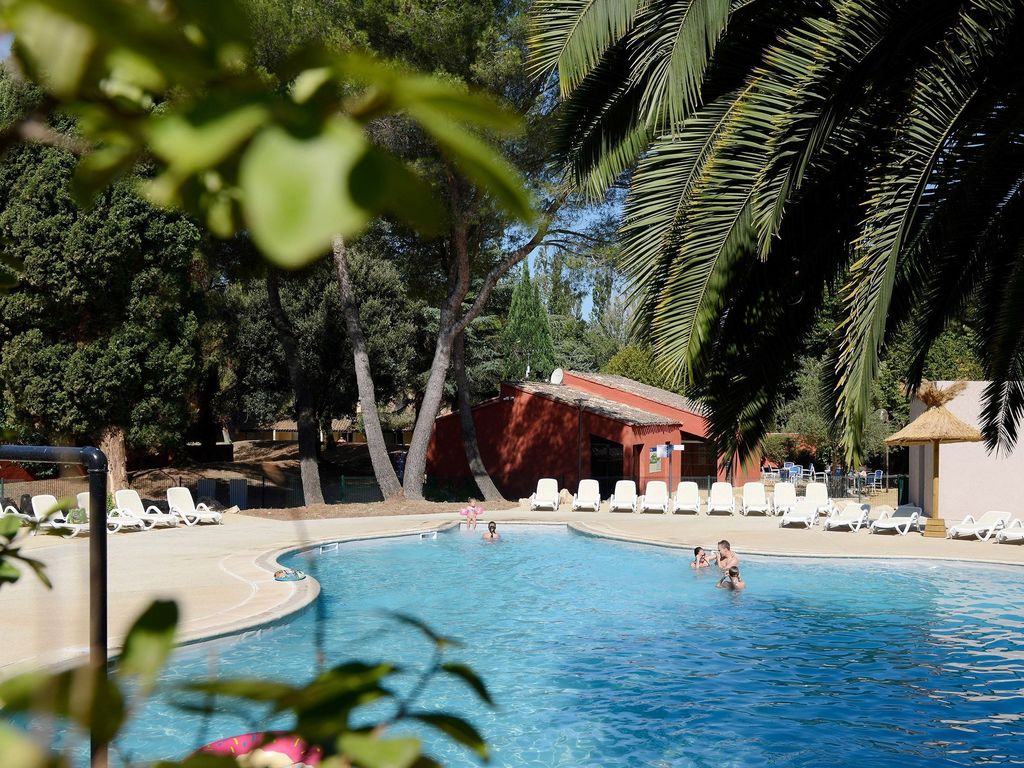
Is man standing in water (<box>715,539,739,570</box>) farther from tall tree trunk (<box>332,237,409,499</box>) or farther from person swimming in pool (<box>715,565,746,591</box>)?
tall tree trunk (<box>332,237,409,499</box>)

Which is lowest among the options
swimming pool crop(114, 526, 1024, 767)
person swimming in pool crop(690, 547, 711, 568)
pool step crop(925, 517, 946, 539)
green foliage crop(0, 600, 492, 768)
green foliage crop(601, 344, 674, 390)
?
swimming pool crop(114, 526, 1024, 767)

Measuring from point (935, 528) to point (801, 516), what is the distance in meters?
3.23

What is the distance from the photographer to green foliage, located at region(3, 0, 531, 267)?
0.42 metres

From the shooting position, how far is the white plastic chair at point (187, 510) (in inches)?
805

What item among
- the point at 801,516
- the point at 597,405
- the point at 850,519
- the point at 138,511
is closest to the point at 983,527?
the point at 850,519

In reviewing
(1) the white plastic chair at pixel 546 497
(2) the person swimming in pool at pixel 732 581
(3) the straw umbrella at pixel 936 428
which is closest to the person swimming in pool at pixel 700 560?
(2) the person swimming in pool at pixel 732 581

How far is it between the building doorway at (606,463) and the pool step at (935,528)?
14607 millimetres

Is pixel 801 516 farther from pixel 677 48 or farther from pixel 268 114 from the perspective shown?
pixel 268 114

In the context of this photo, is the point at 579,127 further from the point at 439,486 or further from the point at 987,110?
the point at 439,486

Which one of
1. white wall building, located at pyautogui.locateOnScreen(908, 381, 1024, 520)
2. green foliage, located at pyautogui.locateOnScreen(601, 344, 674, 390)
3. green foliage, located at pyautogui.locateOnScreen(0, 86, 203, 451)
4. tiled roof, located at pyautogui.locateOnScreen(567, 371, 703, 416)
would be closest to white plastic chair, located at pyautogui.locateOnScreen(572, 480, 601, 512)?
white wall building, located at pyautogui.locateOnScreen(908, 381, 1024, 520)

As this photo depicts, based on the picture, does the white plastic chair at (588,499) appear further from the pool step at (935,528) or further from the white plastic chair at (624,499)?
the pool step at (935,528)

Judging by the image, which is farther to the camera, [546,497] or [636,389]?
[636,389]

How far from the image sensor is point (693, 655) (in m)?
11.0

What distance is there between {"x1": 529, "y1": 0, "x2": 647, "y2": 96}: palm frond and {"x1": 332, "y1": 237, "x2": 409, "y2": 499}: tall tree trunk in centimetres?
1760
